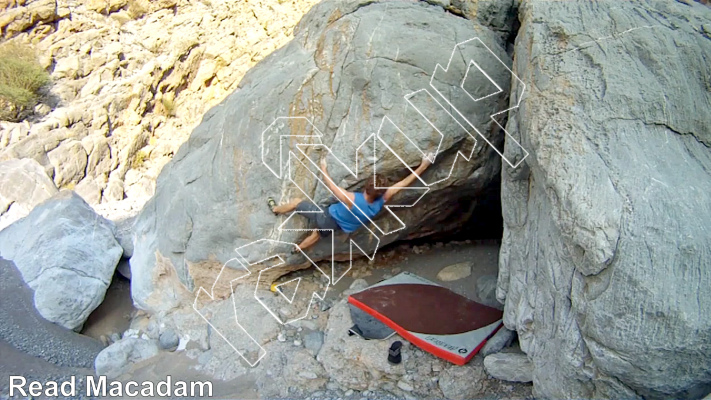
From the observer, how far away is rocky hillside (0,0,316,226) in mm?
6766

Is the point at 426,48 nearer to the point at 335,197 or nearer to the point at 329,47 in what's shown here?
the point at 329,47

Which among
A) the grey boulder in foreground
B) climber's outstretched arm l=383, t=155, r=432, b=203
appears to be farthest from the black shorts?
the grey boulder in foreground

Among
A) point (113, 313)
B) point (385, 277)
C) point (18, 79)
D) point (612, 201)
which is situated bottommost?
point (113, 313)

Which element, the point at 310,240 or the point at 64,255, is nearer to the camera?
the point at 310,240

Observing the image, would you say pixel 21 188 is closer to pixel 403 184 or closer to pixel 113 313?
pixel 113 313

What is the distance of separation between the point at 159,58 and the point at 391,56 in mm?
5234

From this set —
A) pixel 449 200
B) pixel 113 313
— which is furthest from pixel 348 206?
pixel 113 313

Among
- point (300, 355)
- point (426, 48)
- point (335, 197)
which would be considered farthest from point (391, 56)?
point (300, 355)

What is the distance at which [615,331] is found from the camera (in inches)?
84.2

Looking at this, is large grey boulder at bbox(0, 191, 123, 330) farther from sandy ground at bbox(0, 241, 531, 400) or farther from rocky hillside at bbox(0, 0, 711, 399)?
sandy ground at bbox(0, 241, 531, 400)

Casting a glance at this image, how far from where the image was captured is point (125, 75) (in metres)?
7.38

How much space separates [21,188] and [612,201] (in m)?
6.31

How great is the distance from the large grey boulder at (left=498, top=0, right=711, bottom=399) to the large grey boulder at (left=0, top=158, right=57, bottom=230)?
553 cm

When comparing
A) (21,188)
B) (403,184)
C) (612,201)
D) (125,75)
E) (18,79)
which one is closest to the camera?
(612,201)
